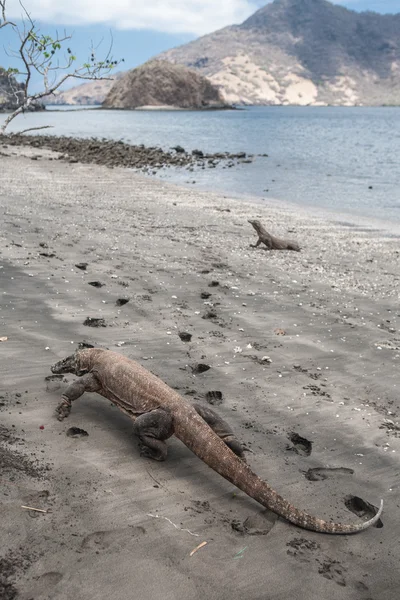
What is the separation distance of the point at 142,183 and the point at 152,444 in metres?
24.4

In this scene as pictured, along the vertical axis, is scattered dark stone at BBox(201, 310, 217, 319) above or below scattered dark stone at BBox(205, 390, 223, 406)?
above

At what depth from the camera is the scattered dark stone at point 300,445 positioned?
17.9 feet

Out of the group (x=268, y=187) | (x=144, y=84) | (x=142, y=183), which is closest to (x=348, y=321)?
(x=142, y=183)

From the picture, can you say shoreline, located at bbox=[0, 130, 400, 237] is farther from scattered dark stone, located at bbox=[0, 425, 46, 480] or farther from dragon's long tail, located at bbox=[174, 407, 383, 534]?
scattered dark stone, located at bbox=[0, 425, 46, 480]

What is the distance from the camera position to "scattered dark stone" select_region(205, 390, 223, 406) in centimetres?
619

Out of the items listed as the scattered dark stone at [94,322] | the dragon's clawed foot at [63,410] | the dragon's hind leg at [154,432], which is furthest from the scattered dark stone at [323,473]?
the scattered dark stone at [94,322]

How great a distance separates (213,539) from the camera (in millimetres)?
4020

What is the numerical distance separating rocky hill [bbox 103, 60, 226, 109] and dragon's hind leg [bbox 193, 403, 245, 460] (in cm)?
19480

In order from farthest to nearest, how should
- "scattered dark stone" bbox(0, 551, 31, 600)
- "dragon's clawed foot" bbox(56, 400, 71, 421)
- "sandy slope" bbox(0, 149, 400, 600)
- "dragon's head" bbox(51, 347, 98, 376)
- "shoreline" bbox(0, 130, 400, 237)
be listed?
1. "shoreline" bbox(0, 130, 400, 237)
2. "dragon's head" bbox(51, 347, 98, 376)
3. "dragon's clawed foot" bbox(56, 400, 71, 421)
4. "sandy slope" bbox(0, 149, 400, 600)
5. "scattered dark stone" bbox(0, 551, 31, 600)

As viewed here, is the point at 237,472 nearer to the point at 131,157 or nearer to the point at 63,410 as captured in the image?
the point at 63,410

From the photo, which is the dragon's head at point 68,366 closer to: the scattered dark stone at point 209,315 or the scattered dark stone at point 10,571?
the scattered dark stone at point 10,571

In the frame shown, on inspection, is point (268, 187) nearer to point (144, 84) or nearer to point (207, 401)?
point (207, 401)

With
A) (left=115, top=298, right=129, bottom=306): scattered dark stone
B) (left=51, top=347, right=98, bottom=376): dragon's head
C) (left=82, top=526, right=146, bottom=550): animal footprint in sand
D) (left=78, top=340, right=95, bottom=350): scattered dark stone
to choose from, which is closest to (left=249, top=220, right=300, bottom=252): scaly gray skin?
(left=115, top=298, right=129, bottom=306): scattered dark stone

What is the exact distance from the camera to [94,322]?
7957 mm
